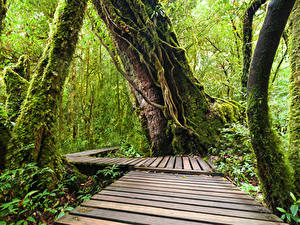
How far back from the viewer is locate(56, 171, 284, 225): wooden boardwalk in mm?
1191

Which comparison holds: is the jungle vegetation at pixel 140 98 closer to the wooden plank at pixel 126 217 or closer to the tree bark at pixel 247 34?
the tree bark at pixel 247 34

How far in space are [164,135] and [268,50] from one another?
377 cm

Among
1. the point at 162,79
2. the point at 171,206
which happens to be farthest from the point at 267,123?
the point at 162,79

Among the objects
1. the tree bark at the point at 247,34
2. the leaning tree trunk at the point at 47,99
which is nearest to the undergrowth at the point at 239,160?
the tree bark at the point at 247,34

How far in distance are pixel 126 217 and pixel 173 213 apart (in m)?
0.44

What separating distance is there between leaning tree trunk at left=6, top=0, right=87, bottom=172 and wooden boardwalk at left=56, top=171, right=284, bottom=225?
1393mm

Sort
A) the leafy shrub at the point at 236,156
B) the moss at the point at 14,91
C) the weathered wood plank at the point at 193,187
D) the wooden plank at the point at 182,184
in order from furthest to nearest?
the moss at the point at 14,91
the leafy shrub at the point at 236,156
the wooden plank at the point at 182,184
the weathered wood plank at the point at 193,187

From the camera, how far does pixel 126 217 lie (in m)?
1.24

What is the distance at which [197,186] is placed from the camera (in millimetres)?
1957

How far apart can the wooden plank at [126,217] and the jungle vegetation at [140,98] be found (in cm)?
39

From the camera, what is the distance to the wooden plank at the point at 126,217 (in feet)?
3.85

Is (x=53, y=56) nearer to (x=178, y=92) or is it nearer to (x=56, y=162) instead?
(x=56, y=162)

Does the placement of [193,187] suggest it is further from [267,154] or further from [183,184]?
[267,154]

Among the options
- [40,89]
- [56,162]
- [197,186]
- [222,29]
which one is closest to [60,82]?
[40,89]
